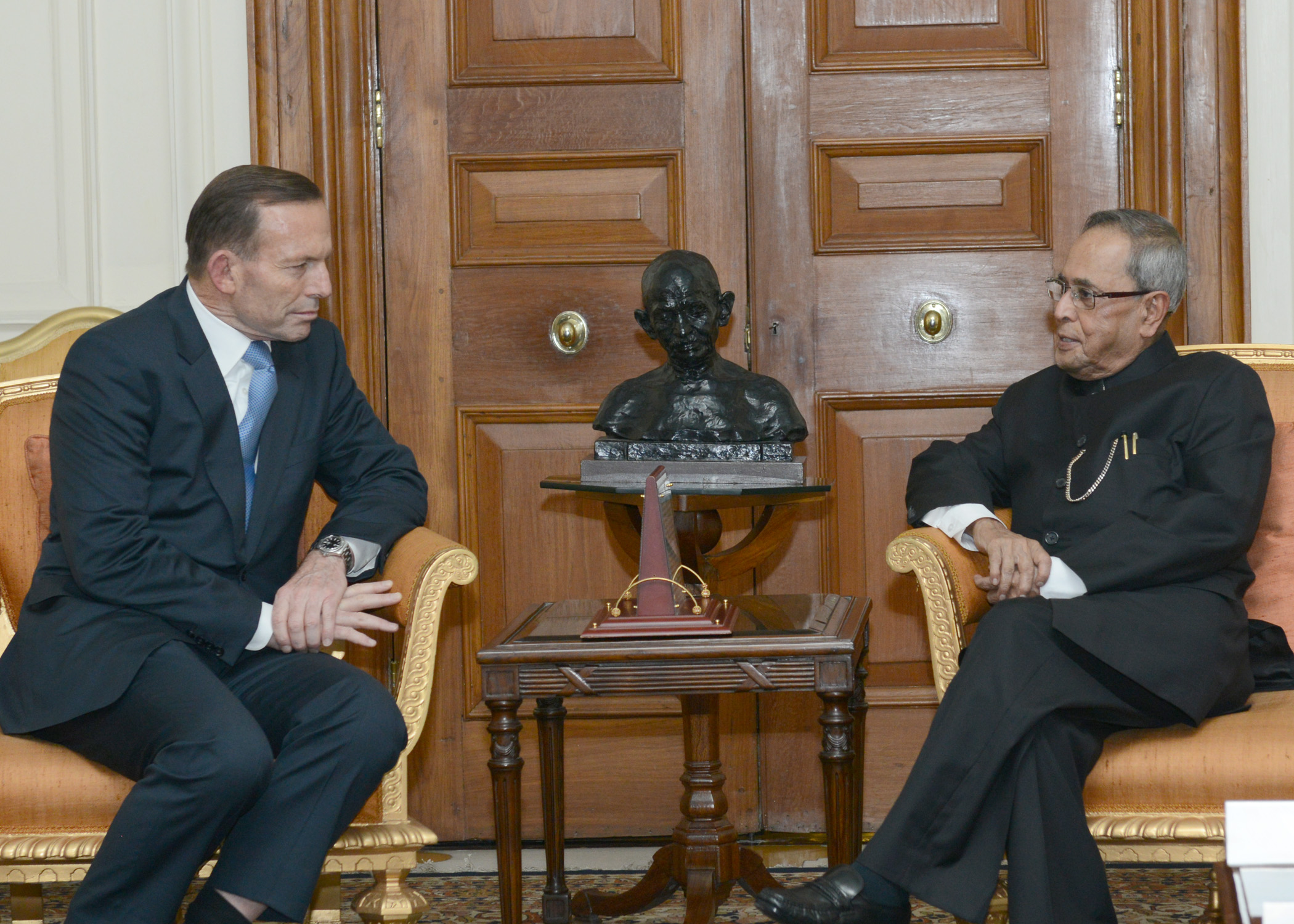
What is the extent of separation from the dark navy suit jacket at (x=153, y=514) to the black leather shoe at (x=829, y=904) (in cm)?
92

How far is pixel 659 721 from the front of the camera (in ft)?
A: 10.7

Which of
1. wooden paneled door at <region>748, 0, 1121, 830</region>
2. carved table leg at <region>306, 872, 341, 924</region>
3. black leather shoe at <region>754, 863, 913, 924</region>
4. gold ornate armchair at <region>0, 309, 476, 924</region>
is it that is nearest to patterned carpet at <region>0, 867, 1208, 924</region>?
carved table leg at <region>306, 872, 341, 924</region>

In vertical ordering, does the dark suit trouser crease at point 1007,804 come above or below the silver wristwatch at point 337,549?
below

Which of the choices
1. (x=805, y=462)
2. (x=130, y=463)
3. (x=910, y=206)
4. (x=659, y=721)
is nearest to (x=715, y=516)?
(x=805, y=462)

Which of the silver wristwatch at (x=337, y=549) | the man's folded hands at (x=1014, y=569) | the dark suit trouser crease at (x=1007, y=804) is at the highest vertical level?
the silver wristwatch at (x=337, y=549)

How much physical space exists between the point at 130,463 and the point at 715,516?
1.15 meters

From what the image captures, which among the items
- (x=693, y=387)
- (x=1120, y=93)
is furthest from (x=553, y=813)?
(x=1120, y=93)

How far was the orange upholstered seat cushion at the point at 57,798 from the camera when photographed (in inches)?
81.1

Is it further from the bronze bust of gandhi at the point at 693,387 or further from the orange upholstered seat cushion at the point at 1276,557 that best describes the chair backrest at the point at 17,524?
the orange upholstered seat cushion at the point at 1276,557

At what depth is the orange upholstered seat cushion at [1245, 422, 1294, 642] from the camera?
2.49 metres

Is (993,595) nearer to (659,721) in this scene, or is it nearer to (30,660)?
(659,721)

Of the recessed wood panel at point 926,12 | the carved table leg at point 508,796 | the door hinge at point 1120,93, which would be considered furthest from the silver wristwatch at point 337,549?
the door hinge at point 1120,93

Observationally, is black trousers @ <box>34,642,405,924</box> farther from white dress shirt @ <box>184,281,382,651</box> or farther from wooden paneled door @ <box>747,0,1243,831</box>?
wooden paneled door @ <box>747,0,1243,831</box>

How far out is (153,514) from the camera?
224 cm
